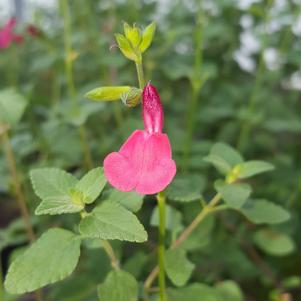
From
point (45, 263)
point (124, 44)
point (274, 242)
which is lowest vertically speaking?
point (274, 242)

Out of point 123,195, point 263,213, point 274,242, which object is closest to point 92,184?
point 123,195

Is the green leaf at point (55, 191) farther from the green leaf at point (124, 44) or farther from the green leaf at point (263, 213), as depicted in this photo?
the green leaf at point (263, 213)

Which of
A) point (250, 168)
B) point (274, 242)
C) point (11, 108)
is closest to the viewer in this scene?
point (250, 168)

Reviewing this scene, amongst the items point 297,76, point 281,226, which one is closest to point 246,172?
point 281,226

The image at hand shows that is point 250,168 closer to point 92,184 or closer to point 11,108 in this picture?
point 92,184

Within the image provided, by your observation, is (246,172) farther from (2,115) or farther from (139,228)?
(2,115)

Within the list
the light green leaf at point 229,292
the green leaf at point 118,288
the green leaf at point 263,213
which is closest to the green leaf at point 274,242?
the light green leaf at point 229,292
